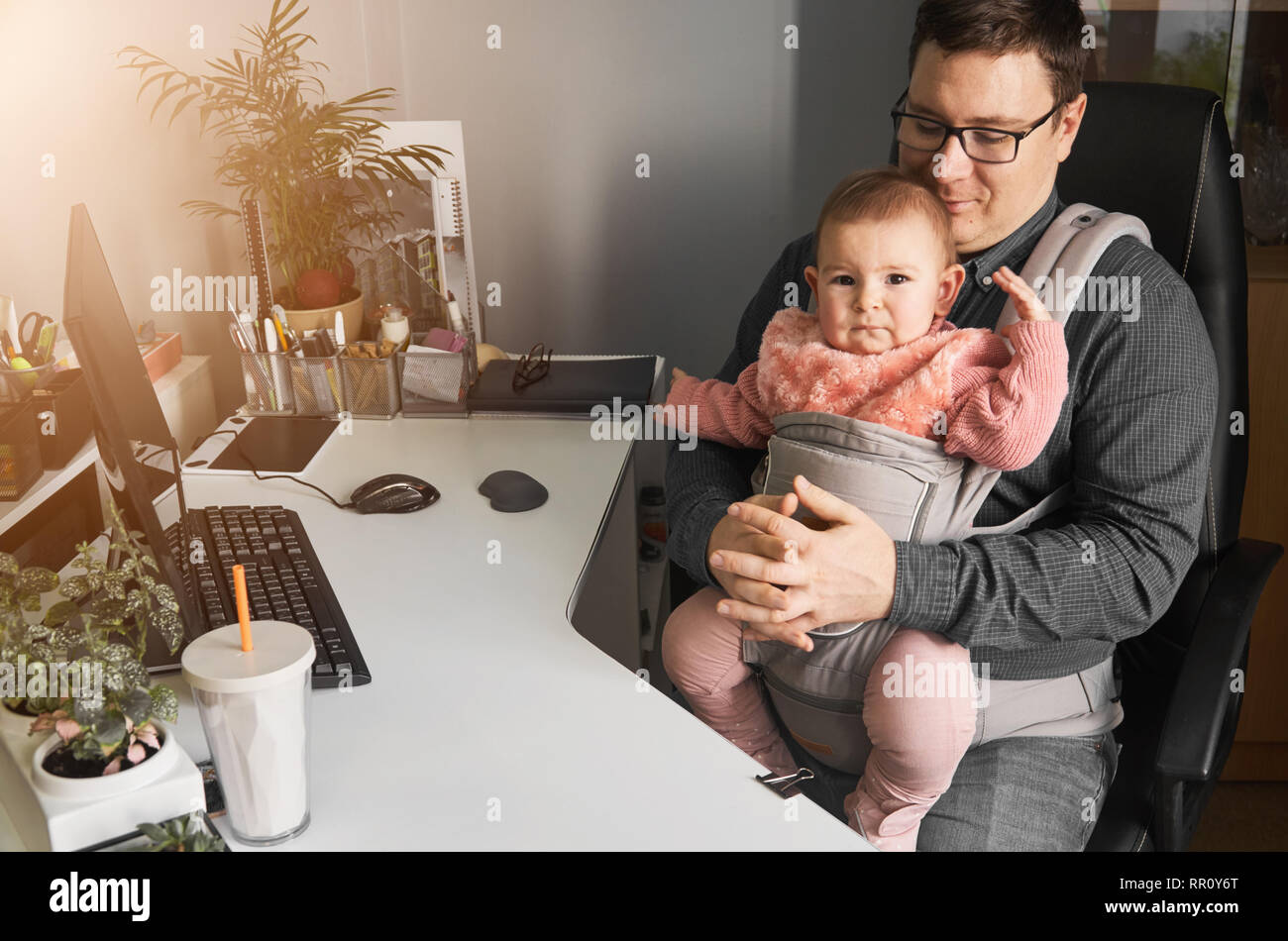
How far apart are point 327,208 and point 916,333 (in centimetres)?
113

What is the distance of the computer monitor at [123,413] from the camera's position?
1.01m

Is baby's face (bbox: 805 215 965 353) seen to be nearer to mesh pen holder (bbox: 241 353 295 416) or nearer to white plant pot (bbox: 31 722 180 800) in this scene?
white plant pot (bbox: 31 722 180 800)

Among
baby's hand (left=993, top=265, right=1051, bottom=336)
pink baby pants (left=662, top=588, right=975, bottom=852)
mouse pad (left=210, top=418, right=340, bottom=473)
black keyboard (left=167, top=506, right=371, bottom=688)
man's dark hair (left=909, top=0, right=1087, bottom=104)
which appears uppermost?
man's dark hair (left=909, top=0, right=1087, bottom=104)

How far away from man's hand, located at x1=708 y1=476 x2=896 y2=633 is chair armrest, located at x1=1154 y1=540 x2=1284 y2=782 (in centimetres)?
33

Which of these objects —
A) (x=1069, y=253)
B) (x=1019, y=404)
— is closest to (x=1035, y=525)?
(x=1019, y=404)

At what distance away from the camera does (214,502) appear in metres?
1.58

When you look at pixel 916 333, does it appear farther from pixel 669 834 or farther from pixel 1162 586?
pixel 669 834

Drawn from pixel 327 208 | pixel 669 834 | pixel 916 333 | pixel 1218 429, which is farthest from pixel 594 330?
pixel 669 834

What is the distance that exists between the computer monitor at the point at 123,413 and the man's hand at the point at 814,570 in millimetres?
592

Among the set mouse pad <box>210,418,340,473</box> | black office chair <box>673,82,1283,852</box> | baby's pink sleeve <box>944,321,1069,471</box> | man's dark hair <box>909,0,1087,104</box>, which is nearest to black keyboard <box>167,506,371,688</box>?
mouse pad <box>210,418,340,473</box>

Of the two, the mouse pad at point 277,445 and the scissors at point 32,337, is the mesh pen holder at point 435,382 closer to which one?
the mouse pad at point 277,445

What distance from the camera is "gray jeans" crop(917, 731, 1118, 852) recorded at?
3.86 ft

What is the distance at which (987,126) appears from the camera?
4.29ft

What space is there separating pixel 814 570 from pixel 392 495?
0.67 meters
